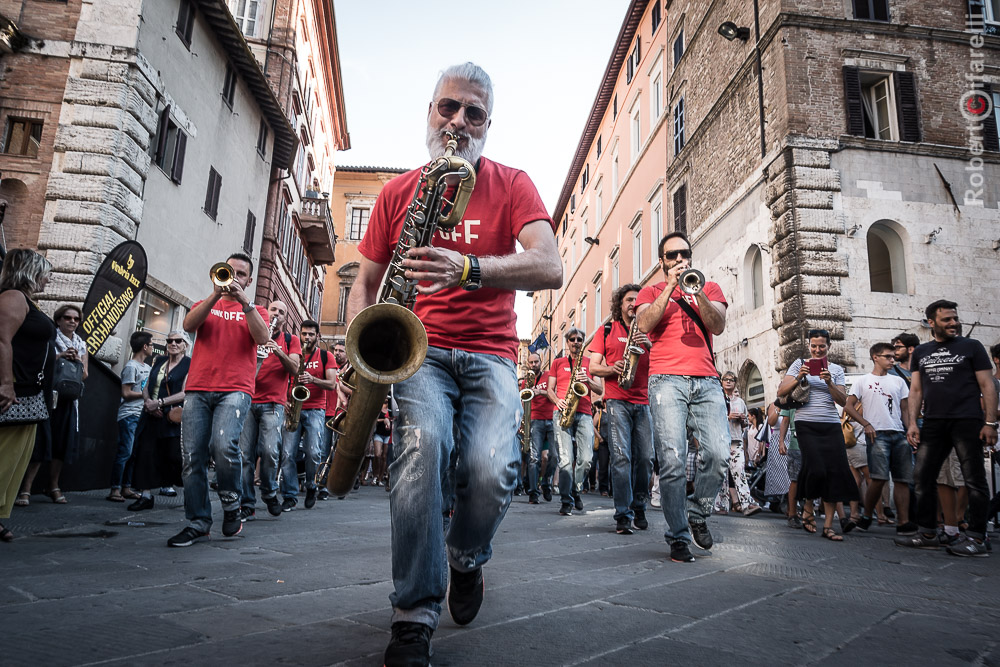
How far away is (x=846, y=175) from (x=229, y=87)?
47.0 feet

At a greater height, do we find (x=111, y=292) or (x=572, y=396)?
(x=111, y=292)

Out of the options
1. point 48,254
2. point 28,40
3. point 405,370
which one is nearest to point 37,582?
point 405,370

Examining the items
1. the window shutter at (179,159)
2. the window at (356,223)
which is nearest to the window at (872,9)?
the window shutter at (179,159)

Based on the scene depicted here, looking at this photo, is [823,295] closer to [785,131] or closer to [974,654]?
[785,131]

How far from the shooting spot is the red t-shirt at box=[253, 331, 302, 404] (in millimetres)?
6469

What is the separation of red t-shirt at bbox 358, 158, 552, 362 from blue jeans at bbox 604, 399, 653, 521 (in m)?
3.74

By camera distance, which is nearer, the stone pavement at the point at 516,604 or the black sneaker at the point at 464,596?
the stone pavement at the point at 516,604

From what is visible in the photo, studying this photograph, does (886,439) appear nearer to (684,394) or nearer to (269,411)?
(684,394)

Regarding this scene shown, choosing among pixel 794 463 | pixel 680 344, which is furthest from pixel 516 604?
pixel 794 463

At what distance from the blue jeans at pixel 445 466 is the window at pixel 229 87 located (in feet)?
54.0

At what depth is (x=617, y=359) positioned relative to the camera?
6.64 m

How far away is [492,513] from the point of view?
229cm

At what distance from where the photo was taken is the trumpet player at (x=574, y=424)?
7918 millimetres

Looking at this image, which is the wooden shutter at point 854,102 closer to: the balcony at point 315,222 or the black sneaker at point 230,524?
the black sneaker at point 230,524
